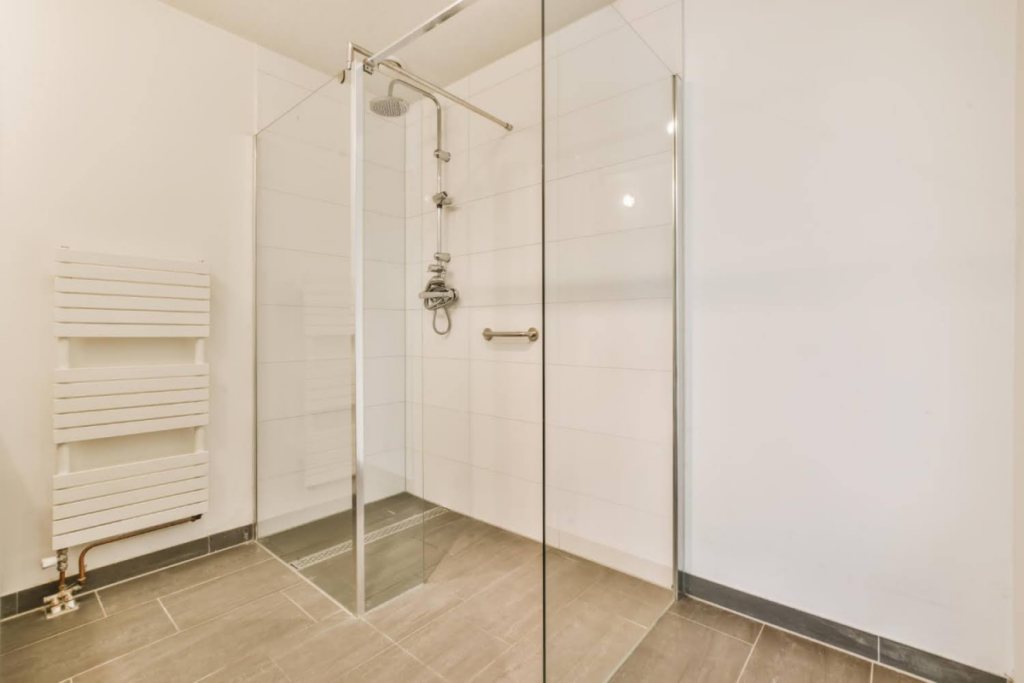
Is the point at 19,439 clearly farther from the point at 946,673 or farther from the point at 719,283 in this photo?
the point at 946,673

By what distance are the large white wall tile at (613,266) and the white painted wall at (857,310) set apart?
0.47ft

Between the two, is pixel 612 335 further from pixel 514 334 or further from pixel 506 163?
pixel 506 163

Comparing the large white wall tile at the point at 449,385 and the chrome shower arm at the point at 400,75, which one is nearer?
the chrome shower arm at the point at 400,75

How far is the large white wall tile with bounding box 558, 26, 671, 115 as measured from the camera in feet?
3.91

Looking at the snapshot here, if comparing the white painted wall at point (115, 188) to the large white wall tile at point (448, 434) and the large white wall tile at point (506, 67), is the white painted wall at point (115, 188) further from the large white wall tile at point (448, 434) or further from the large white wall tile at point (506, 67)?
the large white wall tile at point (506, 67)

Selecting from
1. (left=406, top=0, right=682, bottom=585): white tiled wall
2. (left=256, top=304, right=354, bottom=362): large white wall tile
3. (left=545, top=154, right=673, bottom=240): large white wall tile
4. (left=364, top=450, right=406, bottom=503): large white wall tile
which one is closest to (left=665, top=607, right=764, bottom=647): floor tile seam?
(left=406, top=0, right=682, bottom=585): white tiled wall

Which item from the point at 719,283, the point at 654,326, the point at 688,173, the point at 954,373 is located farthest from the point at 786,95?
the point at 954,373

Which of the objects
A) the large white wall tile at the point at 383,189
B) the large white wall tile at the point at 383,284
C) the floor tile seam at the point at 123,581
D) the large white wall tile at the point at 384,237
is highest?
the large white wall tile at the point at 383,189

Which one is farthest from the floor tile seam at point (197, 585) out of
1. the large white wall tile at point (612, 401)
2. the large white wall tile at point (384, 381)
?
the large white wall tile at point (612, 401)

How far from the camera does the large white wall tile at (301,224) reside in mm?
1754

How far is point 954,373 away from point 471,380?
1823 millimetres

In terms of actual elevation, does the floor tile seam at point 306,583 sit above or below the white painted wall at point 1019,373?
below

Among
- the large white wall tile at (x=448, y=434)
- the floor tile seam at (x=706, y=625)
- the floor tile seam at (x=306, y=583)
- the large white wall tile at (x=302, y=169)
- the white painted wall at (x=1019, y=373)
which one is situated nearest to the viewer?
the white painted wall at (x=1019, y=373)

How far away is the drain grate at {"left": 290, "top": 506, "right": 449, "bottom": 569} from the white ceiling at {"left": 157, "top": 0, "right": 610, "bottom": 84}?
209cm
